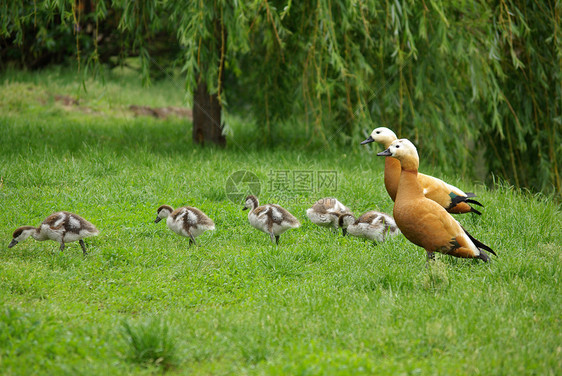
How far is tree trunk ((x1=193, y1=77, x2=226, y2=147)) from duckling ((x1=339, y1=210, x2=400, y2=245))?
15.1 ft

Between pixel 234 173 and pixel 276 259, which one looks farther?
pixel 234 173

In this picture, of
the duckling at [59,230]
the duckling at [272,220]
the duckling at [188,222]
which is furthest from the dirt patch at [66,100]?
the duckling at [272,220]

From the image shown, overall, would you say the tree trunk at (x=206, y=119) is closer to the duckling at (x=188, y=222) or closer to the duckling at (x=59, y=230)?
the duckling at (x=188, y=222)

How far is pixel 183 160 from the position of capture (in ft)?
29.6

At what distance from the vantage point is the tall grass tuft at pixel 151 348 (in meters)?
3.72

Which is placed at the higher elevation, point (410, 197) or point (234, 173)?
point (410, 197)

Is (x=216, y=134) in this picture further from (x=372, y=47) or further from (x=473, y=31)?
(x=473, y=31)

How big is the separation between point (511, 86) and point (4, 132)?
A: 954cm

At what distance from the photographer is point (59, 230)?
5543mm

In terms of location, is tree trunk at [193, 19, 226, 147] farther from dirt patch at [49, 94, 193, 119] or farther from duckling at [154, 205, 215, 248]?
duckling at [154, 205, 215, 248]

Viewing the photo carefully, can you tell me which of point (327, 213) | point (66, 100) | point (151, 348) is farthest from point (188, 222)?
point (66, 100)

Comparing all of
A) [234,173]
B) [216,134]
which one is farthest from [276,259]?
[216,134]

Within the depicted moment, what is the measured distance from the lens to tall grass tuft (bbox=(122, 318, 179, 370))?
3.72 metres

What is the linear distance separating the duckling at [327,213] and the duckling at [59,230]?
8.47ft
